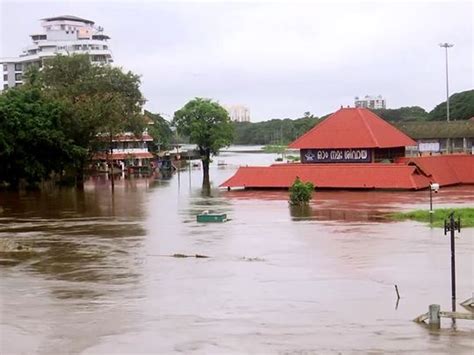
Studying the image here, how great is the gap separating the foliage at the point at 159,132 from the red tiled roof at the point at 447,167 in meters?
37.2

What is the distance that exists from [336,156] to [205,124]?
20750mm

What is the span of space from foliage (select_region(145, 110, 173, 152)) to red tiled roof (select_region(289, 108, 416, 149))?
31.8 m

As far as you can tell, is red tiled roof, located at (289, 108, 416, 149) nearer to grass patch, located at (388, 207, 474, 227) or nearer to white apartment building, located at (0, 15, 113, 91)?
grass patch, located at (388, 207, 474, 227)

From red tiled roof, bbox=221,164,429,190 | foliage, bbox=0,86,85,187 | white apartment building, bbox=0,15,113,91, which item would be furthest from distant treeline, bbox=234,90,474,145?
foliage, bbox=0,86,85,187

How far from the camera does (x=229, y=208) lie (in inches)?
1491

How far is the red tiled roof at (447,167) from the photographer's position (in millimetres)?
50562

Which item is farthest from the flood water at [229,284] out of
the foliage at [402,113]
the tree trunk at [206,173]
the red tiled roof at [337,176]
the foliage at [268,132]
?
the foliage at [268,132]

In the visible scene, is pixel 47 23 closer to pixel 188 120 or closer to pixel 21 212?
pixel 188 120

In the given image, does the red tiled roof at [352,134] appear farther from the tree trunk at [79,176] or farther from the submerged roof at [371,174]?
the tree trunk at [79,176]

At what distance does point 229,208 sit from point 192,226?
8.45m

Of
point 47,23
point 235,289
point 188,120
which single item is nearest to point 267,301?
point 235,289

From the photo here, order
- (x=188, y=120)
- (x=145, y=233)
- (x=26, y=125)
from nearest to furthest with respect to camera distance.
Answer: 1. (x=145, y=233)
2. (x=26, y=125)
3. (x=188, y=120)

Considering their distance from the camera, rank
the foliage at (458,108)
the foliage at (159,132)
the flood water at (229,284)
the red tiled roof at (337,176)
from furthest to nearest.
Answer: the foliage at (458,108)
the foliage at (159,132)
the red tiled roof at (337,176)
the flood water at (229,284)

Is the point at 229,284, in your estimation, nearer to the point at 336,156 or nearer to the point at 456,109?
the point at 336,156
